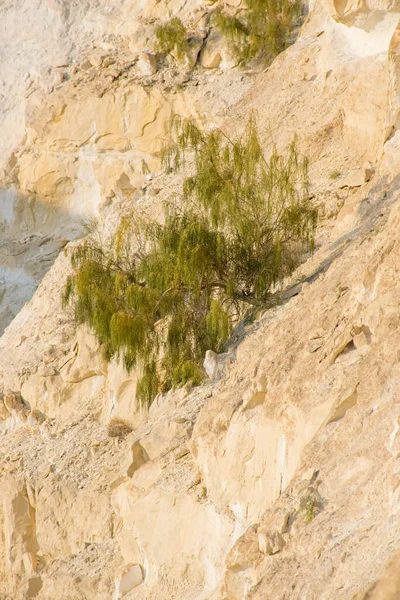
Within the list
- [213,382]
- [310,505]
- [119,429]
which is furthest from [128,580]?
[310,505]

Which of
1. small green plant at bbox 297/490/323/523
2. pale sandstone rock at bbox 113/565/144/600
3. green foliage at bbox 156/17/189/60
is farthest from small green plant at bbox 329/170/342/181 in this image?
small green plant at bbox 297/490/323/523

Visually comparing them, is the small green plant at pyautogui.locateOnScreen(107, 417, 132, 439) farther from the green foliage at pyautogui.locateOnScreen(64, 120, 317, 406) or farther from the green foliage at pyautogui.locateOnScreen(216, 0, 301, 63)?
the green foliage at pyautogui.locateOnScreen(216, 0, 301, 63)

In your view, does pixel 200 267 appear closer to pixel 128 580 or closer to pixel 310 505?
pixel 128 580

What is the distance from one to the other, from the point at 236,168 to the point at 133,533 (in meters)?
5.68

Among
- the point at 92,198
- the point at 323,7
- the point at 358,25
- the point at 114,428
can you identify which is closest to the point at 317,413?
the point at 114,428

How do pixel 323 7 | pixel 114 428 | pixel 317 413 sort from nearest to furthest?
pixel 317 413 → pixel 114 428 → pixel 323 7

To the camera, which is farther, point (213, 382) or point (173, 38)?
point (173, 38)

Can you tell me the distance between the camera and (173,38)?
81.1ft

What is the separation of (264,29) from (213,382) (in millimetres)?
10070

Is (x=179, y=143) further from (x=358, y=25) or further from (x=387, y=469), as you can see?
(x=387, y=469)

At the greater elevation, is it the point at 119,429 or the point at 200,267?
the point at 200,267

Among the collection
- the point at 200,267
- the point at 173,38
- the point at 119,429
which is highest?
the point at 173,38

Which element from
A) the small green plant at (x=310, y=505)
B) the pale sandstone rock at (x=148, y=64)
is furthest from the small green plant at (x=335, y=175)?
the small green plant at (x=310, y=505)

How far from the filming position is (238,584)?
37.1ft
